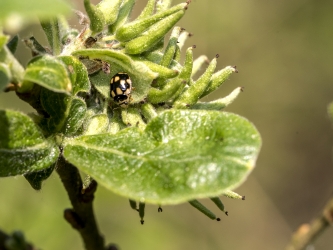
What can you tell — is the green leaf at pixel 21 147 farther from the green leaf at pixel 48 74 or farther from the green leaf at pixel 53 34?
the green leaf at pixel 53 34

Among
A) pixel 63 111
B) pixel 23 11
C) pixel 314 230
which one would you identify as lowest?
pixel 314 230

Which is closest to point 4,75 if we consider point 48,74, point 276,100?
point 48,74

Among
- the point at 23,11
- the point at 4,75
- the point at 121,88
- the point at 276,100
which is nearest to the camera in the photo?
the point at 23,11

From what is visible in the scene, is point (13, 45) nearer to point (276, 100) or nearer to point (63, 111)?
point (63, 111)

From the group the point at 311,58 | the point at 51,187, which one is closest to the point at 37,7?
the point at 51,187

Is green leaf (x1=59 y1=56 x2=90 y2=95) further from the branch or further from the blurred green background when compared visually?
the blurred green background

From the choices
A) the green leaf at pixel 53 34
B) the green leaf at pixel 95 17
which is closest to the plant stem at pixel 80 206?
the green leaf at pixel 53 34

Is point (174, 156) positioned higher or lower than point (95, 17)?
lower
